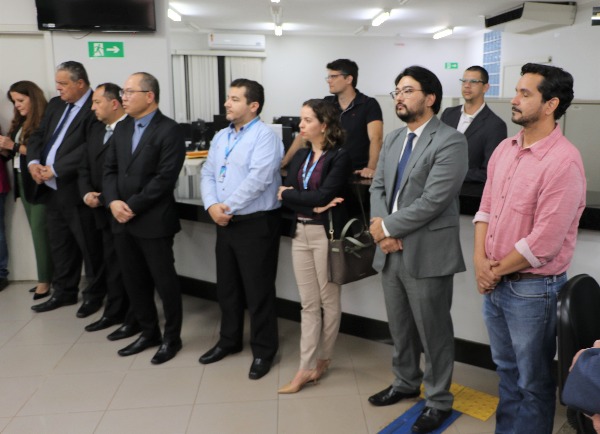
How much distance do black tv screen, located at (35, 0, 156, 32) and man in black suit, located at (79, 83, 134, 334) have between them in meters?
0.94

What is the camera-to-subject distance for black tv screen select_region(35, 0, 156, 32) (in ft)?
13.6

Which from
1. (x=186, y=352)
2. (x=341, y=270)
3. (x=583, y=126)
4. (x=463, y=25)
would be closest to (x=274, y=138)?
(x=341, y=270)

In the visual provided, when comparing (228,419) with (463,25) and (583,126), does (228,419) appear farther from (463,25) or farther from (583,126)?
(463,25)

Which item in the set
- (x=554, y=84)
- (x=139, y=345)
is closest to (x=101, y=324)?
(x=139, y=345)

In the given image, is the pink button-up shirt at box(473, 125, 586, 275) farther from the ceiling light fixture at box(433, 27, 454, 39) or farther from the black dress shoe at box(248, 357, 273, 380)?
the ceiling light fixture at box(433, 27, 454, 39)

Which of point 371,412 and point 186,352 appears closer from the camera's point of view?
point 371,412

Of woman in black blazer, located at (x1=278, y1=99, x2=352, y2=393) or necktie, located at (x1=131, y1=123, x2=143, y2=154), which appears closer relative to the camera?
woman in black blazer, located at (x1=278, y1=99, x2=352, y2=393)

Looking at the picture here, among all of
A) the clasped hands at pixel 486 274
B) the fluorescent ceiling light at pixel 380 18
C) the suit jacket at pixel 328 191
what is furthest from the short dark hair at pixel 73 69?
the fluorescent ceiling light at pixel 380 18

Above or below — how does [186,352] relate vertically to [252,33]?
below

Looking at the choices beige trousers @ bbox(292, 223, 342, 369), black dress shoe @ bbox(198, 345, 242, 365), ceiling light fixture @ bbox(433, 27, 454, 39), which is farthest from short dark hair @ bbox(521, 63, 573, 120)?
ceiling light fixture @ bbox(433, 27, 454, 39)

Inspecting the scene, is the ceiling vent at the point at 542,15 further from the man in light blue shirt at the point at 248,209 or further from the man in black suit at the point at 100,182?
the man in black suit at the point at 100,182

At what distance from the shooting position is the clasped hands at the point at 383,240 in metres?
2.36

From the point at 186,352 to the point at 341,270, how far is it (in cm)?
129

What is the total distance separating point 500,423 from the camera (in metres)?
2.19
